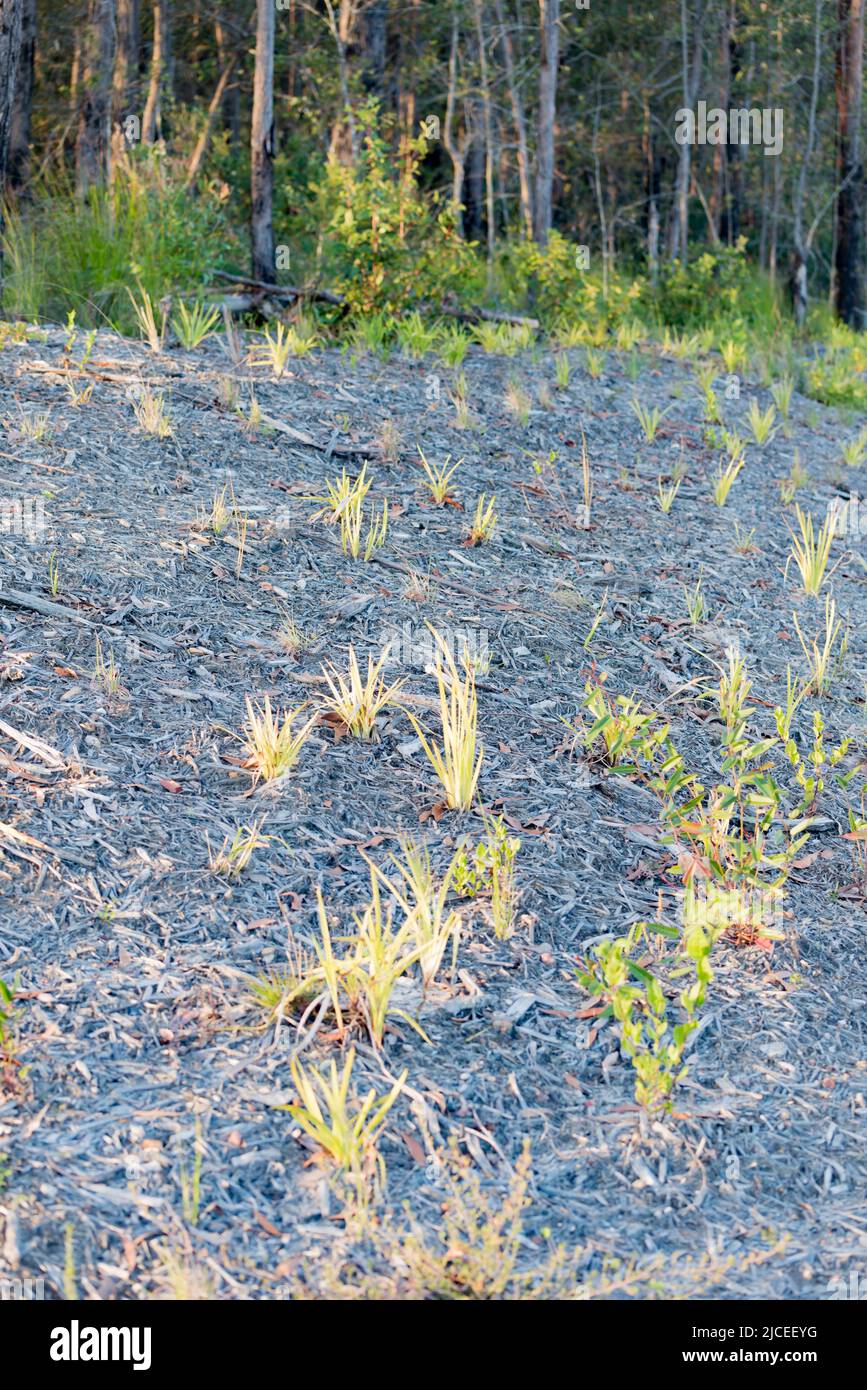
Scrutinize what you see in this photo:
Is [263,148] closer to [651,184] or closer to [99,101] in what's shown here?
[99,101]

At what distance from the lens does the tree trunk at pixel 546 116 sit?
32.3 ft

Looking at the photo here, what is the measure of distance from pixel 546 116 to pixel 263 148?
9.16ft

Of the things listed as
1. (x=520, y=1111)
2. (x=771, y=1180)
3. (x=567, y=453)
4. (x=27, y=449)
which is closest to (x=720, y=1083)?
(x=771, y=1180)

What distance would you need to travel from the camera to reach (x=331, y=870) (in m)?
3.23

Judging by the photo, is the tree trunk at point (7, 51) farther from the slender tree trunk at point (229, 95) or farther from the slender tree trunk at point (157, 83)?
the slender tree trunk at point (229, 95)

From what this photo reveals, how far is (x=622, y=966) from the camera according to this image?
2744mm

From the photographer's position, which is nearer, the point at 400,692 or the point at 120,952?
the point at 120,952

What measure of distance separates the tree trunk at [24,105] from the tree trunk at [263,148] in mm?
3037

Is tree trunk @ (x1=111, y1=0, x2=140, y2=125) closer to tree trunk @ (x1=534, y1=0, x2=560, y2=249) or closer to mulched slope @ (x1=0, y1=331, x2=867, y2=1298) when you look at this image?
tree trunk @ (x1=534, y1=0, x2=560, y2=249)

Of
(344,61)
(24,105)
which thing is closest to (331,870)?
(344,61)

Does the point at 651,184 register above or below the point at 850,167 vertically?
above

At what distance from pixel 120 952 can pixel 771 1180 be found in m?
1.45

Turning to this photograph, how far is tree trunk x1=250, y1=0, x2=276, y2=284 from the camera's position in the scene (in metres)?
7.91

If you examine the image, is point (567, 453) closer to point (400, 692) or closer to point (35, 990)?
point (400, 692)
